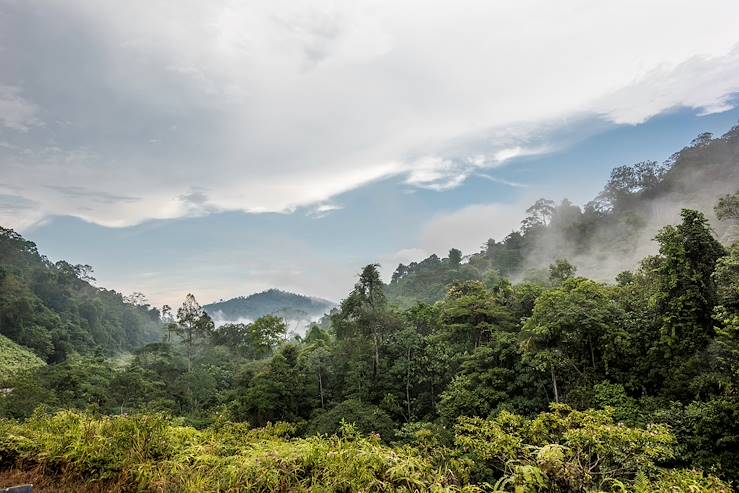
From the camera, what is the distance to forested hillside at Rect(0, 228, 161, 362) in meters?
39.1

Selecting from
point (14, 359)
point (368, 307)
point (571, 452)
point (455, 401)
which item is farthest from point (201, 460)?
point (14, 359)

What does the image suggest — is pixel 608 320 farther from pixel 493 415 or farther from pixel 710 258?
pixel 493 415

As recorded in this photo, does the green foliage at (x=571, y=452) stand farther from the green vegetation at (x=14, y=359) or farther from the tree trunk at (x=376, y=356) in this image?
the green vegetation at (x=14, y=359)

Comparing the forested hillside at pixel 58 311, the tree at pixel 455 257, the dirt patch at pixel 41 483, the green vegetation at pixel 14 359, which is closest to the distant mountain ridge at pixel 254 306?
the forested hillside at pixel 58 311

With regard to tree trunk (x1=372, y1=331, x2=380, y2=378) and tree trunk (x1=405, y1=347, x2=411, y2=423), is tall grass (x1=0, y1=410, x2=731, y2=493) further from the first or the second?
tree trunk (x1=372, y1=331, x2=380, y2=378)

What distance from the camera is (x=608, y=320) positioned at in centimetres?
1123

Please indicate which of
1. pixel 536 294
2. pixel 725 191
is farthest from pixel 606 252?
pixel 536 294

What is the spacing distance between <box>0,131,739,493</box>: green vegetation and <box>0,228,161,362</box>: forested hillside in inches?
721

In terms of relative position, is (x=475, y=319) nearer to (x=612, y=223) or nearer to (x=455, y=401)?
(x=455, y=401)

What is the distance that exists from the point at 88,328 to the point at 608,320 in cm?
6159

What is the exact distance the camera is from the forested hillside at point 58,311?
39062 mm

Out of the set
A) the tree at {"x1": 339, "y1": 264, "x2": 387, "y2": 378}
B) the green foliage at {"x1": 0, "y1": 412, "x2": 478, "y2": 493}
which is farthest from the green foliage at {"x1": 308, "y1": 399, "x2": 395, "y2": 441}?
the green foliage at {"x1": 0, "y1": 412, "x2": 478, "y2": 493}

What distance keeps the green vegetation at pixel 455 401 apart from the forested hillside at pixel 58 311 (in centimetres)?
1833

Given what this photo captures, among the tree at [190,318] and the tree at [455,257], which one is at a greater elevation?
the tree at [455,257]
